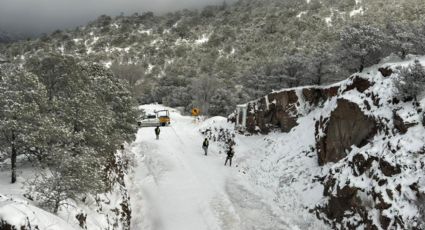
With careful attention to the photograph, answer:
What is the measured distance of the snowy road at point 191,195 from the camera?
53.3ft

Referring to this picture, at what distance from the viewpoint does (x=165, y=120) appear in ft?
151

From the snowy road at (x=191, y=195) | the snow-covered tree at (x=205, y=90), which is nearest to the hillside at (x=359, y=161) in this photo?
the snowy road at (x=191, y=195)

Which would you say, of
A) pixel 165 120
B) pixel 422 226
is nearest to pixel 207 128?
pixel 165 120

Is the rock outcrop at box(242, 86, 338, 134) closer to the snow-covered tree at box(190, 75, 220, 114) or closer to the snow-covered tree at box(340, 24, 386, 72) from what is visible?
the snow-covered tree at box(340, 24, 386, 72)

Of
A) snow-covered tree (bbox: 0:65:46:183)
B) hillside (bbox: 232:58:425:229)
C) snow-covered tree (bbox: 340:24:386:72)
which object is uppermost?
snow-covered tree (bbox: 340:24:386:72)

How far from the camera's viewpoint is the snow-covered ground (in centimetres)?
1625

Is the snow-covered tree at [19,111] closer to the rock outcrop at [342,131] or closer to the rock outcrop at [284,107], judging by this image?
the rock outcrop at [342,131]

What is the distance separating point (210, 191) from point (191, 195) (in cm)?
109

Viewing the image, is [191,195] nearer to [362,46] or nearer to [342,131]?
[342,131]

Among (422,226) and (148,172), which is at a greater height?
(422,226)

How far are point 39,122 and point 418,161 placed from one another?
42.0 ft

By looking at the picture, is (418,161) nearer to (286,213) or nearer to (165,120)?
(286,213)

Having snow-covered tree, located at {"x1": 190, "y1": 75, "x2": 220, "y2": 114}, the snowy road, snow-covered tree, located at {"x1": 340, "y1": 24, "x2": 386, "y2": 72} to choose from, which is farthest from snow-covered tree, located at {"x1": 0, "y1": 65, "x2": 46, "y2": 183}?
snow-covered tree, located at {"x1": 190, "y1": 75, "x2": 220, "y2": 114}

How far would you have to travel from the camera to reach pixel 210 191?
787 inches
